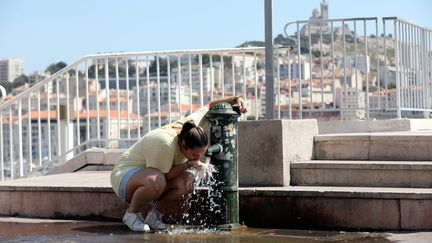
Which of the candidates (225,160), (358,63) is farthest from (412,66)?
(225,160)

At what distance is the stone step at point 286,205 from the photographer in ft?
21.4

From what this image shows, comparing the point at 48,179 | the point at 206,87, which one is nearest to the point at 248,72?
the point at 206,87

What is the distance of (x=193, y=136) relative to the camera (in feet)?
20.8

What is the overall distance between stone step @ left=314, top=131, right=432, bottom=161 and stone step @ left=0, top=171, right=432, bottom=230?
75 cm

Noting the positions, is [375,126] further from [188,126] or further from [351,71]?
[188,126]

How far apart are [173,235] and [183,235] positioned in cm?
8

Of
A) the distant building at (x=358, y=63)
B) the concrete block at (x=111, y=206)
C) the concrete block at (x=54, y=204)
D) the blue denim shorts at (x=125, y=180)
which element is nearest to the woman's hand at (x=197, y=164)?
the blue denim shorts at (x=125, y=180)

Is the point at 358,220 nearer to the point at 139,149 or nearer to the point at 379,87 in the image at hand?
the point at 139,149

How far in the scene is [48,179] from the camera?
8977 mm

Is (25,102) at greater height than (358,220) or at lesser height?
greater

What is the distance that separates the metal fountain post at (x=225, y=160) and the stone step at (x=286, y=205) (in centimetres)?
33

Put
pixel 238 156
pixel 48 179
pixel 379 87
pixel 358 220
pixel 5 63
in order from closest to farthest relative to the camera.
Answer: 1. pixel 358 220
2. pixel 238 156
3. pixel 48 179
4. pixel 379 87
5. pixel 5 63

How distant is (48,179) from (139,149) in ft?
8.60

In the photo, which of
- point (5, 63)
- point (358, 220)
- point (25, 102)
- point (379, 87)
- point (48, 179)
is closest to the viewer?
point (358, 220)
